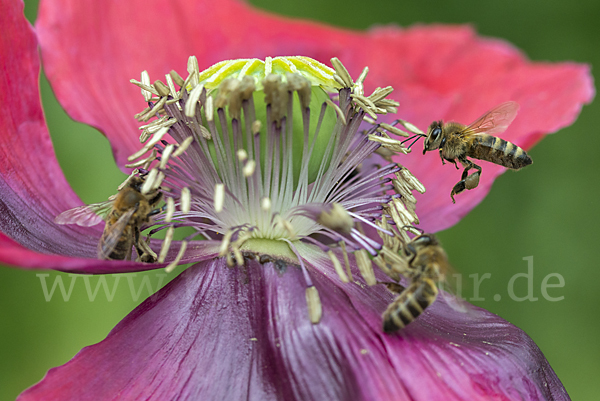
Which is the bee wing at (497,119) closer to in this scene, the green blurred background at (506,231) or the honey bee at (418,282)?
the green blurred background at (506,231)

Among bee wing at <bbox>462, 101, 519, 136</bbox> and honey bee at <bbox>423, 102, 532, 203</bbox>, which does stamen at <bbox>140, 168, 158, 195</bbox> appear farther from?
bee wing at <bbox>462, 101, 519, 136</bbox>

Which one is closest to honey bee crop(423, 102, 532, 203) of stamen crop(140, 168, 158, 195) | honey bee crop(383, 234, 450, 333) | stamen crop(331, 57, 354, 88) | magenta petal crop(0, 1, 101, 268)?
stamen crop(331, 57, 354, 88)

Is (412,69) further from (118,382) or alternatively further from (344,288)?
(118,382)

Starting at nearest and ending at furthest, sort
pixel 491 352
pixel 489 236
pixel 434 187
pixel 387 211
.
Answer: pixel 491 352, pixel 387 211, pixel 434 187, pixel 489 236

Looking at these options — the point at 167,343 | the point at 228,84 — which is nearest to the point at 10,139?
the point at 228,84

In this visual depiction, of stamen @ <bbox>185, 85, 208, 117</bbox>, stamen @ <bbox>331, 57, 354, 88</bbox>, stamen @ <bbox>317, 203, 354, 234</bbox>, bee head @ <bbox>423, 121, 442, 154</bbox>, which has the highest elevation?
stamen @ <bbox>331, 57, 354, 88</bbox>
